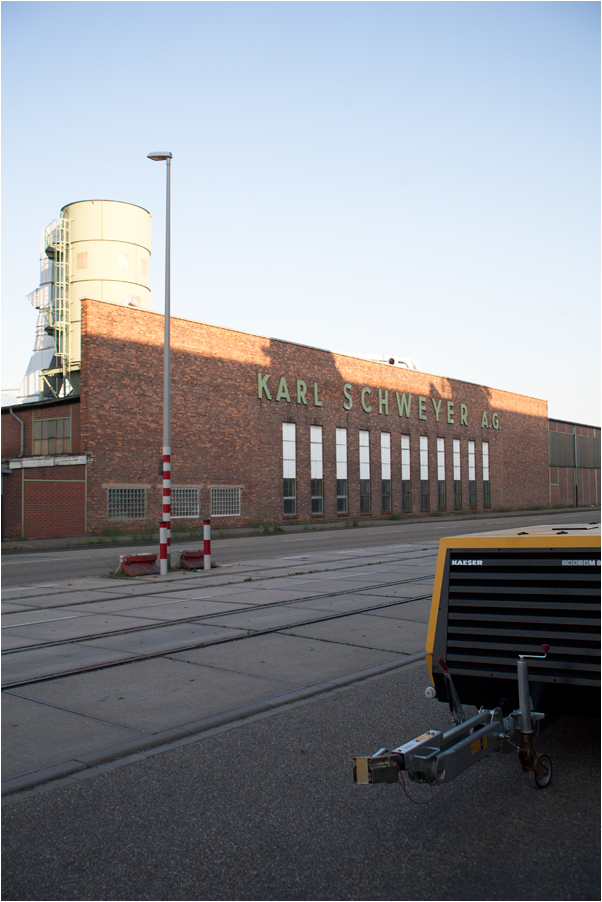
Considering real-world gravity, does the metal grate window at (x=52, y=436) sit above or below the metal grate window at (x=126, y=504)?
above

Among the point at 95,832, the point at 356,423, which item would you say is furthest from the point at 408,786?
the point at 356,423

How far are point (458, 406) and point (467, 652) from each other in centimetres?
4990

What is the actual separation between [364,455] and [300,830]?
40.5 meters

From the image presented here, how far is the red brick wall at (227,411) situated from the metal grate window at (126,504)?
→ 1.29 feet

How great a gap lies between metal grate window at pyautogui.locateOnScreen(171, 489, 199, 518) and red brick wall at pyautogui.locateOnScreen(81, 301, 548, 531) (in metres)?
0.47

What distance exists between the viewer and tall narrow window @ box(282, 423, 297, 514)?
3809 centimetres

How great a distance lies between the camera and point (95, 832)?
11.7 feet

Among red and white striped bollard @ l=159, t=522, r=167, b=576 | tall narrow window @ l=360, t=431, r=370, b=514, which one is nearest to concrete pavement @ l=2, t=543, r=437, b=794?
red and white striped bollard @ l=159, t=522, r=167, b=576

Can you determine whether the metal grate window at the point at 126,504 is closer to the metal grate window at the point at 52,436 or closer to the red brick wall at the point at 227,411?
the red brick wall at the point at 227,411

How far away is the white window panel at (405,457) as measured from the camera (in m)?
46.9

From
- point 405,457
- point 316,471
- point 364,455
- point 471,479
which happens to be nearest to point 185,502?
point 316,471

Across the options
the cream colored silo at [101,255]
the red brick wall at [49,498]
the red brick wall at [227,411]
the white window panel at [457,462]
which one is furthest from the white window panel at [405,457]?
the red brick wall at [49,498]

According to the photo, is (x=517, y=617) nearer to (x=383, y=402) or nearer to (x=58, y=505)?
(x=58, y=505)

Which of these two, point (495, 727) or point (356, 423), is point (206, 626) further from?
point (356, 423)
